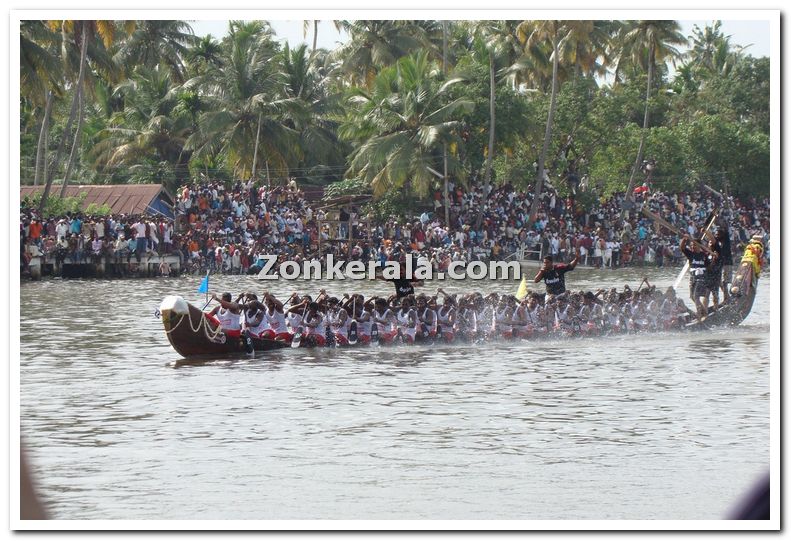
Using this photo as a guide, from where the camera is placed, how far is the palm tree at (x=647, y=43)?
44.1 metres

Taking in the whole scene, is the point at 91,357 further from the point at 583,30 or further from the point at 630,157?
the point at 630,157

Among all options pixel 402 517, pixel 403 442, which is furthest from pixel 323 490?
pixel 403 442

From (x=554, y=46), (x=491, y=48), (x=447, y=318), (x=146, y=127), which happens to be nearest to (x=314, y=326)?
(x=447, y=318)

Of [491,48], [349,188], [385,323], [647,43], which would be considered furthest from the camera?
[647,43]

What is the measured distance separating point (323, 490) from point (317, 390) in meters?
5.66

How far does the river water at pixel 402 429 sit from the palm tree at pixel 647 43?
77.0 ft

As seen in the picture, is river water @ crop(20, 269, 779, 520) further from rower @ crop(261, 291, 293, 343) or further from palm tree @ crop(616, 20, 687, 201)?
palm tree @ crop(616, 20, 687, 201)

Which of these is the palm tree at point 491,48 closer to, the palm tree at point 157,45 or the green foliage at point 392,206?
the green foliage at point 392,206

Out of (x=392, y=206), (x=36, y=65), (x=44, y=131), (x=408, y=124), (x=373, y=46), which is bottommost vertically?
(x=392, y=206)

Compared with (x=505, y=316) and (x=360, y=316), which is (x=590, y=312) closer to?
(x=505, y=316)

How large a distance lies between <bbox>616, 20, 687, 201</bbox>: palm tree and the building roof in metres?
16.7

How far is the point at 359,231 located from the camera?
38.4m

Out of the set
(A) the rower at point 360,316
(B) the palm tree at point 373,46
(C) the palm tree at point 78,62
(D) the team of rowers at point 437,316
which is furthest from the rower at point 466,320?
(B) the palm tree at point 373,46

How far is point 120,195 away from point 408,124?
9730mm
